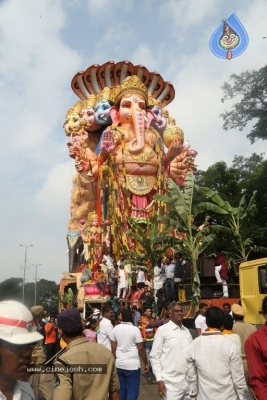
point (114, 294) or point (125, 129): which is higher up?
point (125, 129)

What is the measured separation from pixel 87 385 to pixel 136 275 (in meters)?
15.0

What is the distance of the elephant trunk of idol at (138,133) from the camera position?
73.3 ft

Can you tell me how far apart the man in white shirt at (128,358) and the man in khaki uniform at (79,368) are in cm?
259

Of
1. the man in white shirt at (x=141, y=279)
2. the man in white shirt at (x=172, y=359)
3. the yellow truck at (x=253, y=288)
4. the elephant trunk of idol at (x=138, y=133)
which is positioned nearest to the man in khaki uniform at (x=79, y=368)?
the man in white shirt at (x=172, y=359)

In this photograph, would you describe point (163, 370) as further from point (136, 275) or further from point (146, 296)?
point (136, 275)

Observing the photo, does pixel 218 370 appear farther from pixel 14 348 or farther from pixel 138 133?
pixel 138 133

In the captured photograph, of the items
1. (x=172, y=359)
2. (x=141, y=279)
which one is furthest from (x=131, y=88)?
(x=172, y=359)

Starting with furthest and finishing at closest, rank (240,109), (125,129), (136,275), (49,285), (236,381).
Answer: (49,285) → (125,129) → (240,109) → (136,275) → (236,381)

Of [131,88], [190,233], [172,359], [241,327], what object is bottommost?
[172,359]

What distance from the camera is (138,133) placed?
22594 mm

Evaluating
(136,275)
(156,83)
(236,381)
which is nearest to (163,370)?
(236,381)

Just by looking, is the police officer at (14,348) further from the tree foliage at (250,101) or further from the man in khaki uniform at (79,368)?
the tree foliage at (250,101)

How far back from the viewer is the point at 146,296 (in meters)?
14.0

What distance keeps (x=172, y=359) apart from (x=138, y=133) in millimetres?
18529
